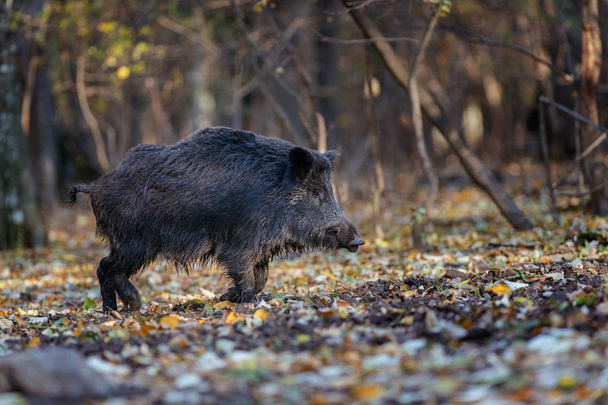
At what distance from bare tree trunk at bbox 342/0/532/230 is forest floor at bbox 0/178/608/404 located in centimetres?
151

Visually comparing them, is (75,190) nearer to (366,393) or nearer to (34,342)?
(34,342)

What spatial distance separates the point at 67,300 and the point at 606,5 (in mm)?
13351

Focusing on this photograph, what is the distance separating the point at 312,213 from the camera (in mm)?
7262

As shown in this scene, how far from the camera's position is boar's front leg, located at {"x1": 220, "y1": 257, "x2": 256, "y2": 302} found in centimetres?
693

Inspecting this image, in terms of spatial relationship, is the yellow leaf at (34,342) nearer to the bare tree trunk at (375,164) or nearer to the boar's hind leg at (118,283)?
the boar's hind leg at (118,283)

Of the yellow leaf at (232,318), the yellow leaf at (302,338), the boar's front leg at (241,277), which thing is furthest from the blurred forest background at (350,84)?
the yellow leaf at (302,338)

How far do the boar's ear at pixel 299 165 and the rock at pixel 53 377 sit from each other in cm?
373

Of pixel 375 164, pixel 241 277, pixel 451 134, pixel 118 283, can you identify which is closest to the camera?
pixel 241 277

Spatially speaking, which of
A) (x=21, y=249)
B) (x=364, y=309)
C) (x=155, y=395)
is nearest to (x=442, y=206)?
(x=21, y=249)

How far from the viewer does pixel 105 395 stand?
3670mm

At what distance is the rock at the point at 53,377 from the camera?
11.9 feet

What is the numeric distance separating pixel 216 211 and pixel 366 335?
9.11ft

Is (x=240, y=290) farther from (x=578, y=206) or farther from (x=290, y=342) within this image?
(x=578, y=206)

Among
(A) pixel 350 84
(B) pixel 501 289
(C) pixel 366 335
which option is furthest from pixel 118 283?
(A) pixel 350 84
